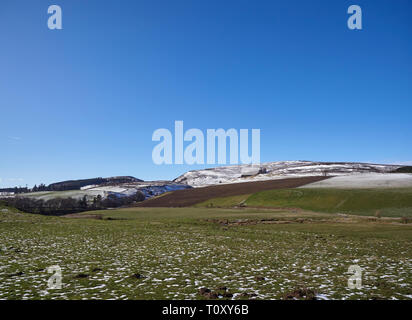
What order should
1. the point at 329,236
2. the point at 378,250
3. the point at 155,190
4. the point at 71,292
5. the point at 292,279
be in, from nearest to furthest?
1. the point at 71,292
2. the point at 292,279
3. the point at 378,250
4. the point at 329,236
5. the point at 155,190

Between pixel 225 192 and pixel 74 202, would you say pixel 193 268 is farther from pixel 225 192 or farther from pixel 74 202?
pixel 74 202

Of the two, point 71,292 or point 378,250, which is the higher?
point 71,292

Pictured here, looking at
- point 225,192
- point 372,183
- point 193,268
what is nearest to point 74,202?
point 225,192

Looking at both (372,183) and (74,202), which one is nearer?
(372,183)

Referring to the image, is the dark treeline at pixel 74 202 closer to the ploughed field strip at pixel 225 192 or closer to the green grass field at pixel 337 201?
the ploughed field strip at pixel 225 192

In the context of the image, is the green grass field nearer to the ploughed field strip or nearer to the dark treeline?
the ploughed field strip

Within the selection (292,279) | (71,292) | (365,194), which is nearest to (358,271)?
(292,279)

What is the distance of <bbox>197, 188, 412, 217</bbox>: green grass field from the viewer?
56.5 m

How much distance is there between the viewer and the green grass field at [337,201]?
5650 centimetres

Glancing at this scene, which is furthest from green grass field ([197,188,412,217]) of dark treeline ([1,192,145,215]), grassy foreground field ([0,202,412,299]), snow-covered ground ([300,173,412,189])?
dark treeline ([1,192,145,215])

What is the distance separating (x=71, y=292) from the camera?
11086mm

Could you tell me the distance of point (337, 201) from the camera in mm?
66062
